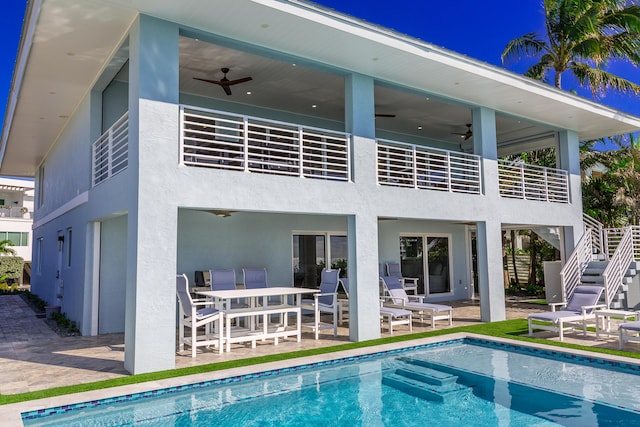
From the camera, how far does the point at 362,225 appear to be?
34.7 feet

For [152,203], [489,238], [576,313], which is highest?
[152,203]

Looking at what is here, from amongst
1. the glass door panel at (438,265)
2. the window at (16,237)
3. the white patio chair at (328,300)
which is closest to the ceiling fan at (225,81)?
the white patio chair at (328,300)

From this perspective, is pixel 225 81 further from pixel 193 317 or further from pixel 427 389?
pixel 427 389

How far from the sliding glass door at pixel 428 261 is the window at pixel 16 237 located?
3224 cm

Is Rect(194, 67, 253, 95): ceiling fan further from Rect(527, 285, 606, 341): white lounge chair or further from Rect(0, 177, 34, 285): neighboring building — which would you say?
Rect(0, 177, 34, 285): neighboring building

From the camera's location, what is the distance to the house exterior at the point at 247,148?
8047mm

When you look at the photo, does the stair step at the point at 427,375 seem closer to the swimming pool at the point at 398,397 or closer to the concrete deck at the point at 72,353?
the swimming pool at the point at 398,397

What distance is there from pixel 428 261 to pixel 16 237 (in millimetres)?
33218

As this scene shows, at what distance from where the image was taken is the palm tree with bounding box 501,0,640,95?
60.3ft

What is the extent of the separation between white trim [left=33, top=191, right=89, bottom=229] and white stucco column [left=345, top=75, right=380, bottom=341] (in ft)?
20.8

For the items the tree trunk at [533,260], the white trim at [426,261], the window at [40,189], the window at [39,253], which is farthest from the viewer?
the tree trunk at [533,260]

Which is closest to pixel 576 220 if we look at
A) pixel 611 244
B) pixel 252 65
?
pixel 611 244

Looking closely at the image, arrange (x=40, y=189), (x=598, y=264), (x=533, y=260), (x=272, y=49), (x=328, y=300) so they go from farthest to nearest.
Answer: (x=533, y=260) < (x=40, y=189) < (x=598, y=264) < (x=328, y=300) < (x=272, y=49)

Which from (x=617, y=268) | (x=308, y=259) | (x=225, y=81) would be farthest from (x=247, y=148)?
(x=617, y=268)
